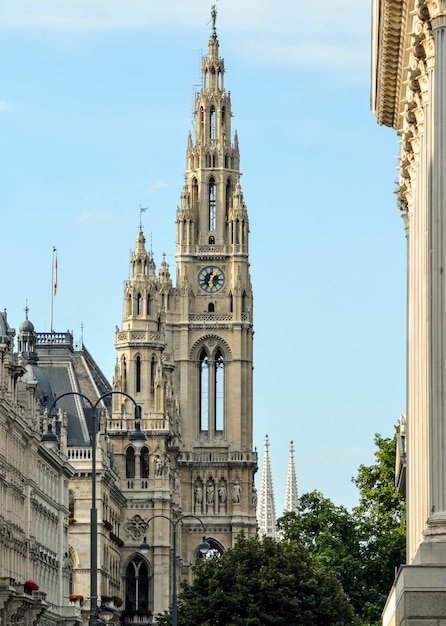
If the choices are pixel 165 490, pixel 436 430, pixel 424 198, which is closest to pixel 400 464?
pixel 424 198

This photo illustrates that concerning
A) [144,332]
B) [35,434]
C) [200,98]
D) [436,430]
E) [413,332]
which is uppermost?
[200,98]

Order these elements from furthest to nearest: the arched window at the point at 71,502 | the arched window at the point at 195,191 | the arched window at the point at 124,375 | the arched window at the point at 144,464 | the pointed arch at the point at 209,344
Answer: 1. the arched window at the point at 195,191
2. the pointed arch at the point at 209,344
3. the arched window at the point at 124,375
4. the arched window at the point at 144,464
5. the arched window at the point at 71,502

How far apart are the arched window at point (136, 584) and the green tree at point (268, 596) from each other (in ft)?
205

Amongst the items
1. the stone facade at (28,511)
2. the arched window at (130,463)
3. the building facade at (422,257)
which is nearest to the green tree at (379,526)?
the stone facade at (28,511)

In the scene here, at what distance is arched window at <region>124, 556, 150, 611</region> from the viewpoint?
6284 inches

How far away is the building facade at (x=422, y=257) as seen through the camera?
102 ft

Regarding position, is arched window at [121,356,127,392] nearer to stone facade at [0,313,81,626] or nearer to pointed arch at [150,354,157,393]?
pointed arch at [150,354,157,393]

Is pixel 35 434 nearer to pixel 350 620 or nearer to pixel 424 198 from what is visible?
pixel 350 620

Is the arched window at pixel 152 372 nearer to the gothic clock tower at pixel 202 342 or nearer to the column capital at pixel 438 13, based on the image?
the gothic clock tower at pixel 202 342

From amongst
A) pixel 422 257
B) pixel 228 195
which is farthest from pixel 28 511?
pixel 228 195

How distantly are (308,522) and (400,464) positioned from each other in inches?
1593

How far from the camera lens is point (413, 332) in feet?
136

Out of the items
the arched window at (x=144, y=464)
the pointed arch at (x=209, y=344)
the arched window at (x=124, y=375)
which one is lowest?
the arched window at (x=144, y=464)

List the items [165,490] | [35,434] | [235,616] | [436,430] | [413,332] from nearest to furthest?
1. [436,430]
2. [413,332]
3. [235,616]
4. [35,434]
5. [165,490]
